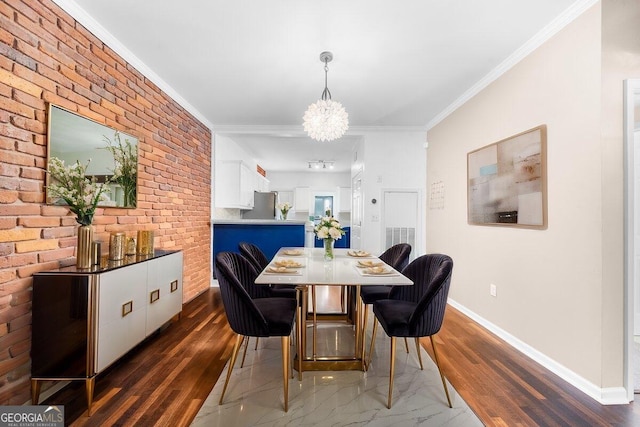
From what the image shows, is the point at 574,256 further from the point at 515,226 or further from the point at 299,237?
the point at 299,237

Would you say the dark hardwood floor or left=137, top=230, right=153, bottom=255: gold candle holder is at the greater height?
left=137, top=230, right=153, bottom=255: gold candle holder

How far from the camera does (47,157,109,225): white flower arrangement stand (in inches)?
71.6

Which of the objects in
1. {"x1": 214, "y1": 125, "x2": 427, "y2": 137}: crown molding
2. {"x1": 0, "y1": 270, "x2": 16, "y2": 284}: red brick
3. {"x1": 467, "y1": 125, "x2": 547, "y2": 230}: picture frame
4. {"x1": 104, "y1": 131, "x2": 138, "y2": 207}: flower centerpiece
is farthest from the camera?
{"x1": 214, "y1": 125, "x2": 427, "y2": 137}: crown molding

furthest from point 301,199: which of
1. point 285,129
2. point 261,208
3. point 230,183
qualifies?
point 285,129

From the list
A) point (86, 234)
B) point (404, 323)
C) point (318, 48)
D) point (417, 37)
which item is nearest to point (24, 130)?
point (86, 234)

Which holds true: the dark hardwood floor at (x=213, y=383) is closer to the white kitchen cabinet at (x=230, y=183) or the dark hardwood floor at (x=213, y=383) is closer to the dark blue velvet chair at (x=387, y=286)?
the dark blue velvet chair at (x=387, y=286)

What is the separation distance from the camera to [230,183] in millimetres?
5105

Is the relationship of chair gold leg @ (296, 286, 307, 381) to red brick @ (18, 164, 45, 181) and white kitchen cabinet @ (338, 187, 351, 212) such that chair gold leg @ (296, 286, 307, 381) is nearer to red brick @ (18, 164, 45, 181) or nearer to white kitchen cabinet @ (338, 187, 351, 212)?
red brick @ (18, 164, 45, 181)

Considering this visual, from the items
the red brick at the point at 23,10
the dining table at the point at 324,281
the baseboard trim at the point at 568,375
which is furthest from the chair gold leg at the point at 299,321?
the red brick at the point at 23,10

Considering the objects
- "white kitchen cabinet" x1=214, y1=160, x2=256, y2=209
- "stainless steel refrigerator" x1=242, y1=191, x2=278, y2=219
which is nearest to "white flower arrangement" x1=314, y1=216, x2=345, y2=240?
"white kitchen cabinet" x1=214, y1=160, x2=256, y2=209

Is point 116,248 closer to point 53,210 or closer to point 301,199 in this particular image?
point 53,210

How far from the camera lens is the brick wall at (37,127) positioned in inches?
63.6

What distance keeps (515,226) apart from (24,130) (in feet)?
12.1

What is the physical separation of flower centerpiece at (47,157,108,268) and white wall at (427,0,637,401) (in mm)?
3305
